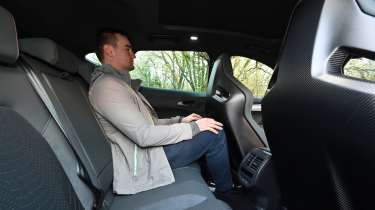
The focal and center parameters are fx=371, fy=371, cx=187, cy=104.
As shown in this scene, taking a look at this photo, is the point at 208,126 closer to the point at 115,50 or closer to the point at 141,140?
the point at 141,140

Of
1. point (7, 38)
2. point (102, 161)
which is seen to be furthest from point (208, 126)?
point (7, 38)

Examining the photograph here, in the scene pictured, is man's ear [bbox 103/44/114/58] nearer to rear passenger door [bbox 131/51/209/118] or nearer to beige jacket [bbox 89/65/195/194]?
beige jacket [bbox 89/65/195/194]

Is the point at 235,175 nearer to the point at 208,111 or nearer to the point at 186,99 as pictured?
the point at 208,111

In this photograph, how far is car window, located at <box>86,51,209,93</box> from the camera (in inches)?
108

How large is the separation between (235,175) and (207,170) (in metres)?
0.17

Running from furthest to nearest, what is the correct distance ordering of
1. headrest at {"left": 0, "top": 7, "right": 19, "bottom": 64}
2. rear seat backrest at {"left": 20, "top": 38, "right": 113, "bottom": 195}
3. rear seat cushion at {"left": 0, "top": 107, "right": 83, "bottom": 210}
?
rear seat backrest at {"left": 20, "top": 38, "right": 113, "bottom": 195} < headrest at {"left": 0, "top": 7, "right": 19, "bottom": 64} < rear seat cushion at {"left": 0, "top": 107, "right": 83, "bottom": 210}

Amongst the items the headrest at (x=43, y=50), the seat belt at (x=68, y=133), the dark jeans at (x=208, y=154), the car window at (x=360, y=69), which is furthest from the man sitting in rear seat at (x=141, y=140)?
the car window at (x=360, y=69)

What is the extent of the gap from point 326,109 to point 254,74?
74.7 inches

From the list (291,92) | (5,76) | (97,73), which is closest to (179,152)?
(97,73)

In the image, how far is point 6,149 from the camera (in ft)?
2.16

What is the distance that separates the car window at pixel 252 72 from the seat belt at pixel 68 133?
4.09 feet

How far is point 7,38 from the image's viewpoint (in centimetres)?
95

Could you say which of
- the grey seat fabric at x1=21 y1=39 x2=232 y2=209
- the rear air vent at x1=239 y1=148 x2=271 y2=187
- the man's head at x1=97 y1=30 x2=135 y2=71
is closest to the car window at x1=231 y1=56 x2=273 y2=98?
the rear air vent at x1=239 y1=148 x2=271 y2=187

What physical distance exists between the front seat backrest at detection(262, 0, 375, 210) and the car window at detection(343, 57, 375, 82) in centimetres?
2
